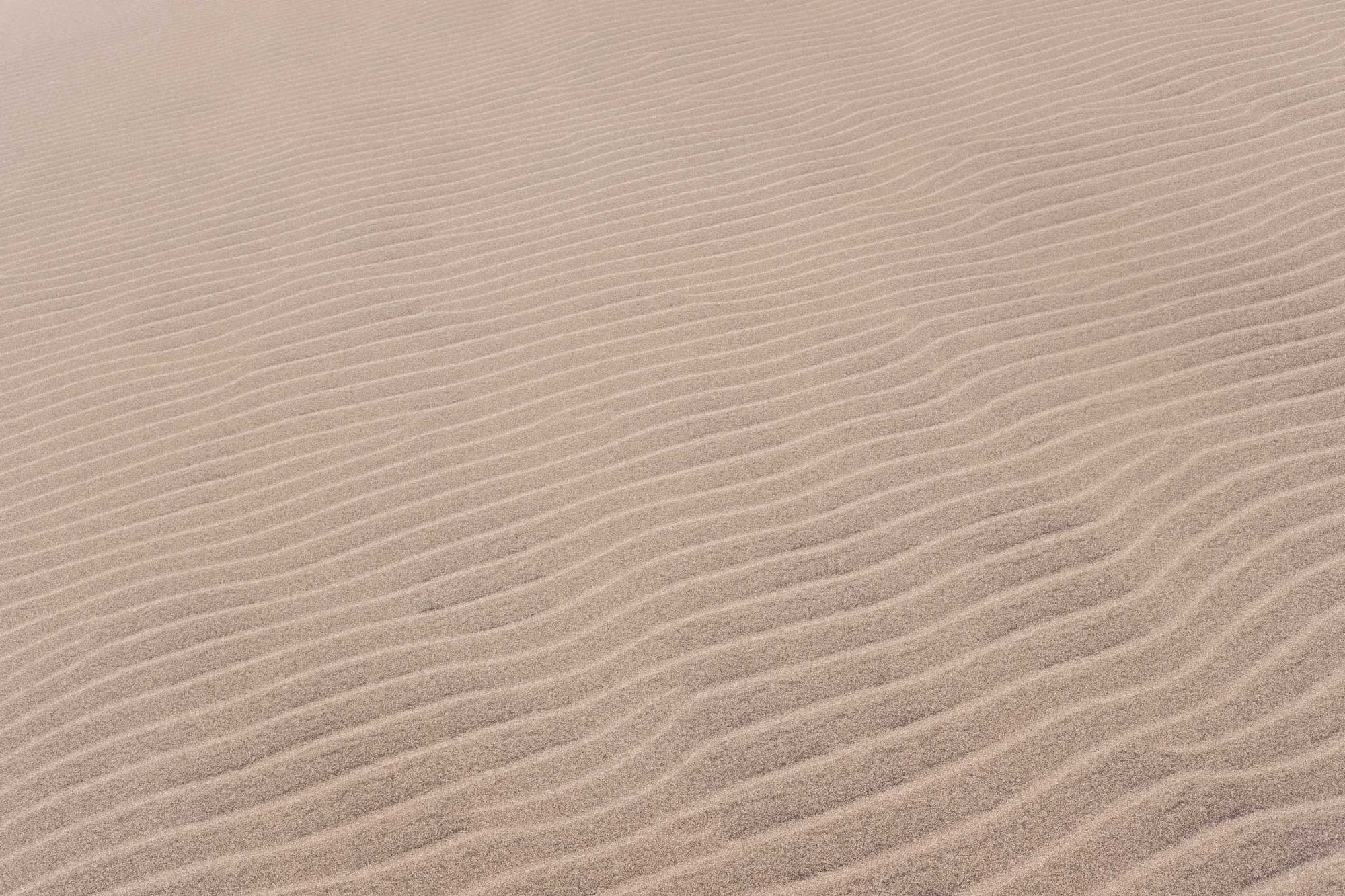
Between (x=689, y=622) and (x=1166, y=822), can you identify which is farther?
(x=689, y=622)

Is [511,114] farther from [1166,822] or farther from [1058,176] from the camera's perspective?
[1166,822]

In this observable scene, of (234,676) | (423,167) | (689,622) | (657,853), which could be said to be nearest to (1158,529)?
(689,622)

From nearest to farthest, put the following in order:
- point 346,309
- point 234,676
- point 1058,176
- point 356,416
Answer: point 234,676
point 356,416
point 346,309
point 1058,176

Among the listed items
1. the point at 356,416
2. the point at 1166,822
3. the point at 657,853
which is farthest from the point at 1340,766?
the point at 356,416

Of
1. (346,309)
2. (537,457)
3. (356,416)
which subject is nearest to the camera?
(537,457)

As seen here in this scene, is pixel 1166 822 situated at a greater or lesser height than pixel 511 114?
lesser

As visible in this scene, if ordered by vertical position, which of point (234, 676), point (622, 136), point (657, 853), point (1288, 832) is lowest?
point (1288, 832)

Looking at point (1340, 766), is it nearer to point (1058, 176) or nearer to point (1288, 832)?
point (1288, 832)
